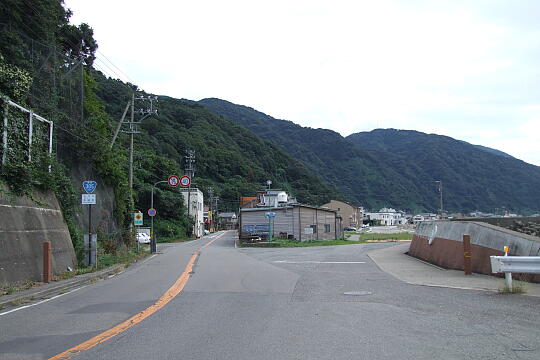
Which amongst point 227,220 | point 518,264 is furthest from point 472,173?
point 518,264

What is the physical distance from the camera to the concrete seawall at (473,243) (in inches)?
498

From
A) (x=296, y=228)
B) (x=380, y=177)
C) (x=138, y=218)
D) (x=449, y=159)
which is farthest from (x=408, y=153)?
(x=138, y=218)

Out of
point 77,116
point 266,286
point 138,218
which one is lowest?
point 266,286

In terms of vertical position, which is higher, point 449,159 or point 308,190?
point 449,159

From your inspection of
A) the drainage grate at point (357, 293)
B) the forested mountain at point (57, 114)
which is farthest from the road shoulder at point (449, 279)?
the forested mountain at point (57, 114)

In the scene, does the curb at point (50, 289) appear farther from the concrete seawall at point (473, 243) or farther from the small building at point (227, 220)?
the small building at point (227, 220)

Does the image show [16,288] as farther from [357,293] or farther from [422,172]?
[422,172]

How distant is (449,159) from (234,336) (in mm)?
137530

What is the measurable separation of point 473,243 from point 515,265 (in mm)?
4001

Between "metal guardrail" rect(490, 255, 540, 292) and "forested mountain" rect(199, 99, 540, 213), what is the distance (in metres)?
77.7

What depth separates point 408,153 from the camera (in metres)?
169

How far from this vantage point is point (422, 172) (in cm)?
14938

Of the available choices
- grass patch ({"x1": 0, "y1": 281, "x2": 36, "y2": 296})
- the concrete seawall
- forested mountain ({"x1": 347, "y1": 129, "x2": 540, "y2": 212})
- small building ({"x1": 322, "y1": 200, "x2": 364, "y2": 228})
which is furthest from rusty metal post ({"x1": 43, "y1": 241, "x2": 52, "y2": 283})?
small building ({"x1": 322, "y1": 200, "x2": 364, "y2": 228})

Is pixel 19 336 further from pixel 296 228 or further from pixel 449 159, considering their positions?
pixel 449 159
